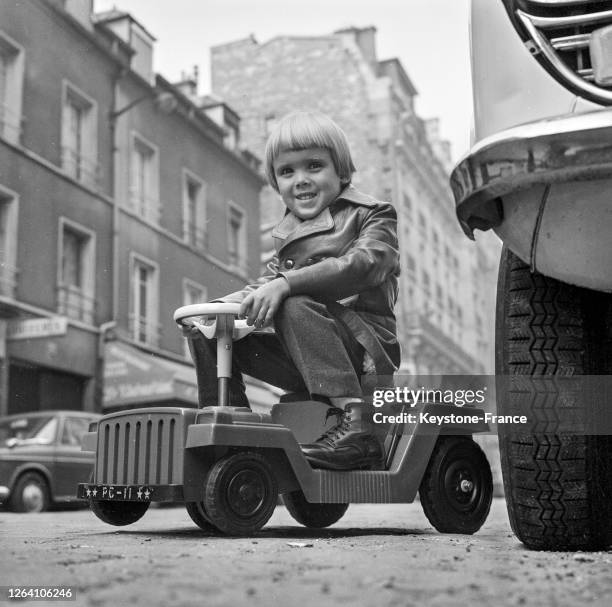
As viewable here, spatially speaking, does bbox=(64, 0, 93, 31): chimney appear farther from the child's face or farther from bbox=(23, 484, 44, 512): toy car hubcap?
bbox=(23, 484, 44, 512): toy car hubcap

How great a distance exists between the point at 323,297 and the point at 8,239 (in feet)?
3.40

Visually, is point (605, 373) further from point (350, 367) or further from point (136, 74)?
point (136, 74)

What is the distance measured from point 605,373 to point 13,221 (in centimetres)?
142

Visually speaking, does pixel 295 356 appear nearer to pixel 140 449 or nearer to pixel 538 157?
pixel 140 449

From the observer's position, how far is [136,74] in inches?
133

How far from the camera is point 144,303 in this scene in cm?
344

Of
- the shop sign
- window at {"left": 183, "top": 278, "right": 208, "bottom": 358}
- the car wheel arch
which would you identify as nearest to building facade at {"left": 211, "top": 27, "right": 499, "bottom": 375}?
window at {"left": 183, "top": 278, "right": 208, "bottom": 358}

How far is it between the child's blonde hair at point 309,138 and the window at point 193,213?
77 cm

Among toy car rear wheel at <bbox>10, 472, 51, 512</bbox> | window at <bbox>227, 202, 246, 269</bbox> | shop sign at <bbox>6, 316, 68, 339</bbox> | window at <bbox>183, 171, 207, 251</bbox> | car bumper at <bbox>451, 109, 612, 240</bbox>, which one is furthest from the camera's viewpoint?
toy car rear wheel at <bbox>10, 472, 51, 512</bbox>

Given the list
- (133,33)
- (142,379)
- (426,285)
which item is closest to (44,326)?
(142,379)

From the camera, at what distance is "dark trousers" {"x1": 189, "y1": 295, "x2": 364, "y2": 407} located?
1.95 m

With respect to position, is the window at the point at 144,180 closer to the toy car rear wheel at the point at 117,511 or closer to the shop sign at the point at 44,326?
the shop sign at the point at 44,326

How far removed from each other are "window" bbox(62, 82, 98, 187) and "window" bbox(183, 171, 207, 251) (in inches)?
15.8

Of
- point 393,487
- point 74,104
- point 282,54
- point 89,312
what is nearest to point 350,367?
point 393,487
